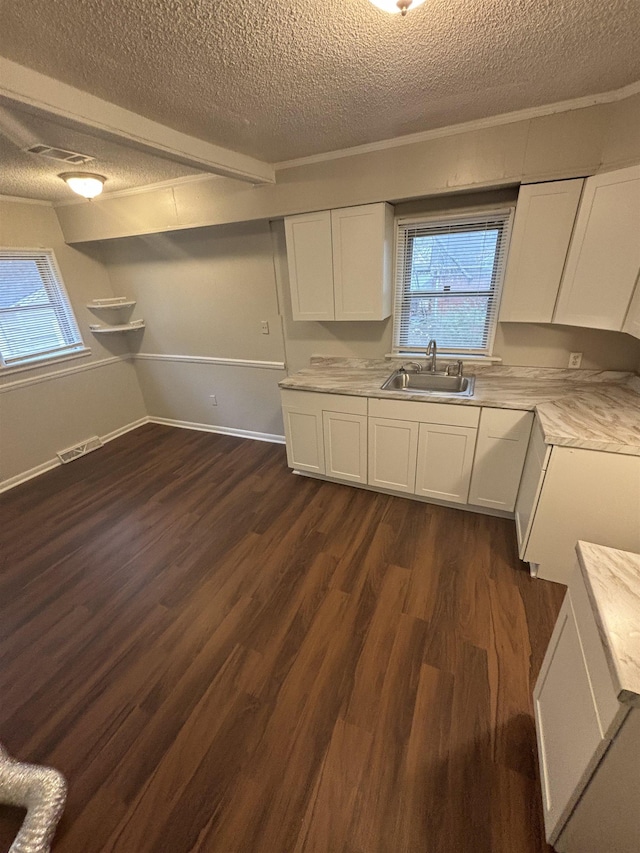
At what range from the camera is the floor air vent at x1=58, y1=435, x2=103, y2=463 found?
11.6ft

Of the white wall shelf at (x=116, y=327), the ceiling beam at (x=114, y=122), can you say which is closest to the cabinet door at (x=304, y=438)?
the ceiling beam at (x=114, y=122)

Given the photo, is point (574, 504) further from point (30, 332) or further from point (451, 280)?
point (30, 332)

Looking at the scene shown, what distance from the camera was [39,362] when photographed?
3285 mm

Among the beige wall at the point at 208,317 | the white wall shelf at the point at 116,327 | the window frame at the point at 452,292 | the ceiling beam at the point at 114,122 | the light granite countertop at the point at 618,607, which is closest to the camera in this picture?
the light granite countertop at the point at 618,607

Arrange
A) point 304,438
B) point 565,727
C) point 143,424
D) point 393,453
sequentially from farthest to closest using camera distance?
1. point 143,424
2. point 304,438
3. point 393,453
4. point 565,727

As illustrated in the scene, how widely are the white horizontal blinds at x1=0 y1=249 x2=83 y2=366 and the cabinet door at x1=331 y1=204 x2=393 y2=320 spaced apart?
2917 millimetres

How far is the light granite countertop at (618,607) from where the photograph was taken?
0.77 m

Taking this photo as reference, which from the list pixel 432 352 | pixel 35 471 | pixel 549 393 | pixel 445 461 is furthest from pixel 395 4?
pixel 35 471

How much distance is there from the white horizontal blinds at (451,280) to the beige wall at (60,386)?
130 inches

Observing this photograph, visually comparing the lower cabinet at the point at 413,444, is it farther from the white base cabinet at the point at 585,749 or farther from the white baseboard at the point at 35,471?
the white baseboard at the point at 35,471

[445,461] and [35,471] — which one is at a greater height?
[445,461]

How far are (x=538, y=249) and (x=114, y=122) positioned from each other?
2.34 m

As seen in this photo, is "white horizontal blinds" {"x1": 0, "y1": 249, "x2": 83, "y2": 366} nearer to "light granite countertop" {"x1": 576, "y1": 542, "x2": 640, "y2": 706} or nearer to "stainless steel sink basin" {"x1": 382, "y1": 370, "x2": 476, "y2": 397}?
"stainless steel sink basin" {"x1": 382, "y1": 370, "x2": 476, "y2": 397}

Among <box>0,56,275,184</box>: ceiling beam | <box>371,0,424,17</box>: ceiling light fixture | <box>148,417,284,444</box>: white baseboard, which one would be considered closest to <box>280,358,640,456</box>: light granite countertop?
<box>148,417,284,444</box>: white baseboard
